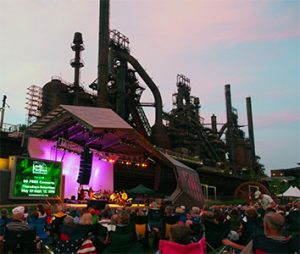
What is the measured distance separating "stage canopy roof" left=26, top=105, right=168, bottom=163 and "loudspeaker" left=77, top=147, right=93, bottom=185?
141cm

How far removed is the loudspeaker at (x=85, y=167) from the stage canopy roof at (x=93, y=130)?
4.64 ft

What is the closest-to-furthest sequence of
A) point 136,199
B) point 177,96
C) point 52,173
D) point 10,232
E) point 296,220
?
point 10,232 < point 296,220 < point 52,173 < point 136,199 < point 177,96

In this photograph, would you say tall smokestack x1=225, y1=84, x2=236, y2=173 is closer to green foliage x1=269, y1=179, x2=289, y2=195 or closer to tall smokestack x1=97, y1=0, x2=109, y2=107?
green foliage x1=269, y1=179, x2=289, y2=195

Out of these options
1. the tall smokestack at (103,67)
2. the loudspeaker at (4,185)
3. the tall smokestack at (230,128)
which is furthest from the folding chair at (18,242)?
the tall smokestack at (230,128)

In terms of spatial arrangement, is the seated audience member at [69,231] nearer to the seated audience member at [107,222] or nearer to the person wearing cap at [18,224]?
the person wearing cap at [18,224]

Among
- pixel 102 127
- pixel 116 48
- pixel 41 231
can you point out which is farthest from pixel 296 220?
pixel 116 48

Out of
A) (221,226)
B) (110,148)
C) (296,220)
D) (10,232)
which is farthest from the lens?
(110,148)

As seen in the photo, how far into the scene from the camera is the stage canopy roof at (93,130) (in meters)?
20.2

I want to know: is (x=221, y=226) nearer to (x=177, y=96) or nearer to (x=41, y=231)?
(x=41, y=231)

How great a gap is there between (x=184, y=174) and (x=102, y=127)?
9.87 metres

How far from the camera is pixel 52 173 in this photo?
19031 millimetres

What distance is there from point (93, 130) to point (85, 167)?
502 cm

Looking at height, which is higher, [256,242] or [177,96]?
[177,96]

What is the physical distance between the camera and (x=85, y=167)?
917 inches
